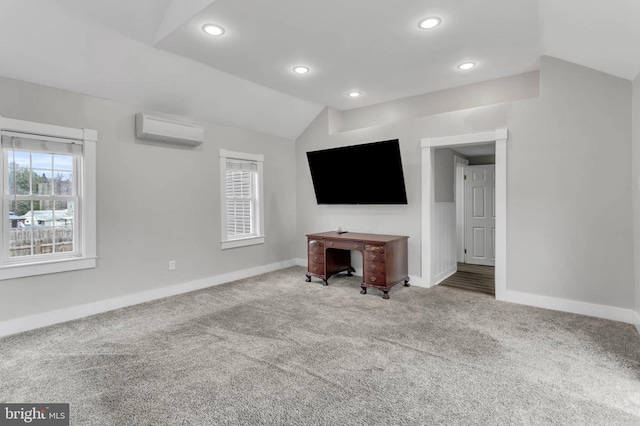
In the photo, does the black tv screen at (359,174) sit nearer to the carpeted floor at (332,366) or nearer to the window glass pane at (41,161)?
the carpeted floor at (332,366)

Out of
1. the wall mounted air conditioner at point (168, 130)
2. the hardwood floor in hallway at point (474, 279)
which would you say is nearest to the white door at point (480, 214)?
the hardwood floor in hallway at point (474, 279)

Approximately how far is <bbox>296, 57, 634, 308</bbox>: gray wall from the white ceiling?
32 cm

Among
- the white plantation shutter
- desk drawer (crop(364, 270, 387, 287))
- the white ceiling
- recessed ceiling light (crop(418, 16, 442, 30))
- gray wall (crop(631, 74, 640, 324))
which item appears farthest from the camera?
the white plantation shutter

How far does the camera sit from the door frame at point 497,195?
3895mm

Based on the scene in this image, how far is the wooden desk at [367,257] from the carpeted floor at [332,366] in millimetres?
552

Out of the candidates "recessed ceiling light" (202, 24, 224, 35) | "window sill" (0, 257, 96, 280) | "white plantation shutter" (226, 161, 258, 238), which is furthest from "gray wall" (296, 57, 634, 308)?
"window sill" (0, 257, 96, 280)

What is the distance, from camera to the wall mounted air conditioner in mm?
3807

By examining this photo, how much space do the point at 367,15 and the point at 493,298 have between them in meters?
3.41

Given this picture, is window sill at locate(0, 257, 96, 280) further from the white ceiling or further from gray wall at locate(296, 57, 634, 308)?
gray wall at locate(296, 57, 634, 308)

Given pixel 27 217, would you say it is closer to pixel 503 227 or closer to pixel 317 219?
pixel 317 219

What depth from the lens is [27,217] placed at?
328 centimetres

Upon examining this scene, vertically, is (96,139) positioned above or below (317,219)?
above

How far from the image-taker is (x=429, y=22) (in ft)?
9.24

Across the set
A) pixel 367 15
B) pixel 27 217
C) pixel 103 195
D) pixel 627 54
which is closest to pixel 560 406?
pixel 627 54
